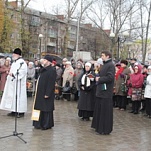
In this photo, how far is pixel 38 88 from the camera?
7.39 meters

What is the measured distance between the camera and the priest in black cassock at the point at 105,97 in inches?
278

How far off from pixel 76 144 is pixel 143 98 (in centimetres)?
470

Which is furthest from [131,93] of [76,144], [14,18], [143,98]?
[14,18]

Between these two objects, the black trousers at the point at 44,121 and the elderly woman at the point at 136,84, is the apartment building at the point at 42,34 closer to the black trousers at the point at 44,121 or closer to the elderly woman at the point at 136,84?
the elderly woman at the point at 136,84

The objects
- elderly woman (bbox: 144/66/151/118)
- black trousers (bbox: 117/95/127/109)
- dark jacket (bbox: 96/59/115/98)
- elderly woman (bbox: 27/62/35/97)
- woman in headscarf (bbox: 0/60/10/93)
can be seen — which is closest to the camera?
dark jacket (bbox: 96/59/115/98)

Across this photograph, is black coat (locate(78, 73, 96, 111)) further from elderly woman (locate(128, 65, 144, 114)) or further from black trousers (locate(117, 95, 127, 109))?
black trousers (locate(117, 95, 127, 109))

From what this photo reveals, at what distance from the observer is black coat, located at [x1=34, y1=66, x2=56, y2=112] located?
23.9 feet

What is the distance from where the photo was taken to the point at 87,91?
8.69 m

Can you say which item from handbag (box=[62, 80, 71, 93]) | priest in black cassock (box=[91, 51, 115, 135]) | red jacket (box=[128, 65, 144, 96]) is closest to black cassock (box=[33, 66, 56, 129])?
priest in black cassock (box=[91, 51, 115, 135])

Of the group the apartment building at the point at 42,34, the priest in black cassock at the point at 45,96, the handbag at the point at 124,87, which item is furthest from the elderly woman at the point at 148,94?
the apartment building at the point at 42,34

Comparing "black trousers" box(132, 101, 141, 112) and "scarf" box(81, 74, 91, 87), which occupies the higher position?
"scarf" box(81, 74, 91, 87)

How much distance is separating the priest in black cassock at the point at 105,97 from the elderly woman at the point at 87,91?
56.0 inches

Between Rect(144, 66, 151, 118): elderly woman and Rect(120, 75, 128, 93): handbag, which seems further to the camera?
Rect(120, 75, 128, 93): handbag

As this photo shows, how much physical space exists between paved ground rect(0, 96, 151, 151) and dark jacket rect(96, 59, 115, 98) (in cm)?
96
